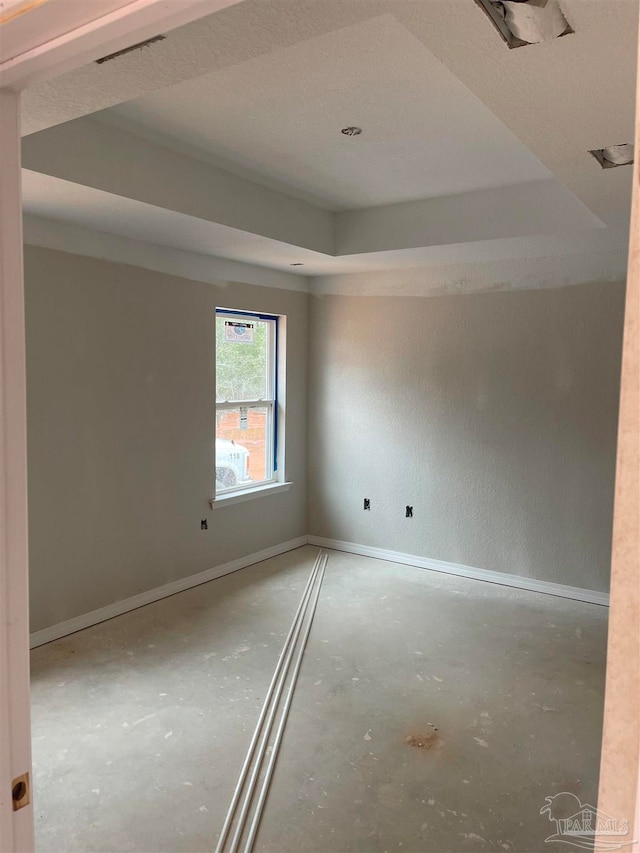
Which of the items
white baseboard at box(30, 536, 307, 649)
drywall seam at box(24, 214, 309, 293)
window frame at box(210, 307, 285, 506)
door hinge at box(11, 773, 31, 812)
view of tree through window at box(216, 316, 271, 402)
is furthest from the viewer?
window frame at box(210, 307, 285, 506)

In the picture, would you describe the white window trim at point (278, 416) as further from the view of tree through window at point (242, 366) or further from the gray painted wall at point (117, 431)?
the gray painted wall at point (117, 431)

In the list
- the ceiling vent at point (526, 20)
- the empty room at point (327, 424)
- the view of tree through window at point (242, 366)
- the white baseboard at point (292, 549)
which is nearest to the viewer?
the ceiling vent at point (526, 20)

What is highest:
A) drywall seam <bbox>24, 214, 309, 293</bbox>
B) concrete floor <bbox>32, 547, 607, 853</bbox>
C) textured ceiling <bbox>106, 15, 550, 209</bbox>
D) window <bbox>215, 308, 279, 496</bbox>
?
textured ceiling <bbox>106, 15, 550, 209</bbox>

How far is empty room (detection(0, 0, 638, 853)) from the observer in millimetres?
2100

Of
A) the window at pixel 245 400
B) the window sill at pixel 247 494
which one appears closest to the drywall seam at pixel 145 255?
the window at pixel 245 400

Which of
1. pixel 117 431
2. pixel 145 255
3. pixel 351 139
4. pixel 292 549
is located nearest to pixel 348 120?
pixel 351 139

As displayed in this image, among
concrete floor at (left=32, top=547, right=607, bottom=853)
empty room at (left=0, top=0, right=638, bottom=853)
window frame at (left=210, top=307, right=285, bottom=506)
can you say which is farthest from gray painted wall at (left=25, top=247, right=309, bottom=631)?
concrete floor at (left=32, top=547, right=607, bottom=853)

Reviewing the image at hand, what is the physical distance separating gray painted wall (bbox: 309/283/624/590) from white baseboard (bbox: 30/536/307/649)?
697 mm

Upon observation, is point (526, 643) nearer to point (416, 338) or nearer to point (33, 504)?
point (416, 338)

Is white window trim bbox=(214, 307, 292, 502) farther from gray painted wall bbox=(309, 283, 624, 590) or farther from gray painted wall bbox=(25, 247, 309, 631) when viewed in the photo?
gray painted wall bbox=(309, 283, 624, 590)

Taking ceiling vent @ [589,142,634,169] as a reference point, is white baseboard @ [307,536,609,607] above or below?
below

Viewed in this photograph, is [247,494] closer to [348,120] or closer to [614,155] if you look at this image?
[348,120]

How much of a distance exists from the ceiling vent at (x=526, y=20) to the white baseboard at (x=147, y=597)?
3.65 metres

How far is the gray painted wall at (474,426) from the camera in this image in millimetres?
4488
